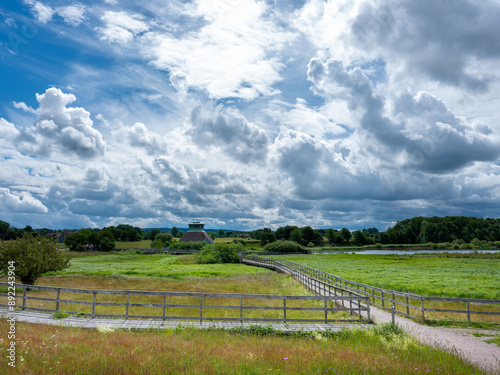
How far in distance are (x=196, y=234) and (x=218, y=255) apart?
166 feet

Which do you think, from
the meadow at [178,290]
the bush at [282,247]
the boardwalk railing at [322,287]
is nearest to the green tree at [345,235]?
the bush at [282,247]

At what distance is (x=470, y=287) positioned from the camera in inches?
1177

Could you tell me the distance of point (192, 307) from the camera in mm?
16469

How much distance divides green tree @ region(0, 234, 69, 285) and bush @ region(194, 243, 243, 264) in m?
42.6

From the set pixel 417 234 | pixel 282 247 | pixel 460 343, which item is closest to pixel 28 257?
pixel 460 343

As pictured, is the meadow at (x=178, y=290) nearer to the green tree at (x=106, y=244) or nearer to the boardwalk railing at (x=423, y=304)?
the boardwalk railing at (x=423, y=304)

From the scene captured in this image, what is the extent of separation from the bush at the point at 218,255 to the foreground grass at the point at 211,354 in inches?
2369

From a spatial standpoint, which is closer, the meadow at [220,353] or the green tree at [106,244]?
the meadow at [220,353]

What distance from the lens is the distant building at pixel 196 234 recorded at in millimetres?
119562

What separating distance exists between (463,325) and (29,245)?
98.7 ft

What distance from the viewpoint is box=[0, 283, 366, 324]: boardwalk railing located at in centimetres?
1379

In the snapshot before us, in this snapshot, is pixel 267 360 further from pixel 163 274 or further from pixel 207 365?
pixel 163 274

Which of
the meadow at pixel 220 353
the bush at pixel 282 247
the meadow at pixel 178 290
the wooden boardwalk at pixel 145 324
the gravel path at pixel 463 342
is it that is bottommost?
the bush at pixel 282 247

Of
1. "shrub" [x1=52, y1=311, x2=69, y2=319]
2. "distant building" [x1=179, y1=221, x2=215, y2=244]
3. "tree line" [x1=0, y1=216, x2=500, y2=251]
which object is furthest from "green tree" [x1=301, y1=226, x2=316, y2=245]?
"shrub" [x1=52, y1=311, x2=69, y2=319]
